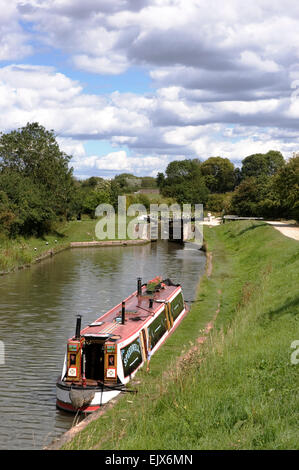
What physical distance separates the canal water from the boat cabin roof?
8.31 ft


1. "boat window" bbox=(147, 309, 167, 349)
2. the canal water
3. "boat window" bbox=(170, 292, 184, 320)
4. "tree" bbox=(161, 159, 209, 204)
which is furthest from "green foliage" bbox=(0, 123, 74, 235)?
"tree" bbox=(161, 159, 209, 204)

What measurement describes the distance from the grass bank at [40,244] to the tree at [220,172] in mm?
85085

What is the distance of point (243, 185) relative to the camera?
269 ft

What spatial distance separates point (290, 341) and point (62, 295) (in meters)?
21.9

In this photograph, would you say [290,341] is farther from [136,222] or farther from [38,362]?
[136,222]

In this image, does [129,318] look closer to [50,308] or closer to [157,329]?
[157,329]

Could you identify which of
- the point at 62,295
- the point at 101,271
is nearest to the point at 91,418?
the point at 62,295

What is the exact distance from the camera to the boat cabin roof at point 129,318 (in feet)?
60.7

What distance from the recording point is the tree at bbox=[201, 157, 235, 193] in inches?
6393

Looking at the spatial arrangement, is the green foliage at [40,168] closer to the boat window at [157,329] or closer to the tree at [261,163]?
the boat window at [157,329]

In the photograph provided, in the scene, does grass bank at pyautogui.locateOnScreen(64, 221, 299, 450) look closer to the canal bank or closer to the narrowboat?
the narrowboat

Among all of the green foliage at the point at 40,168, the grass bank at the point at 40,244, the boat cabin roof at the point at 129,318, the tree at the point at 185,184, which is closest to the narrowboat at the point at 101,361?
the boat cabin roof at the point at 129,318

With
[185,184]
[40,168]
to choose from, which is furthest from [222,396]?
[185,184]

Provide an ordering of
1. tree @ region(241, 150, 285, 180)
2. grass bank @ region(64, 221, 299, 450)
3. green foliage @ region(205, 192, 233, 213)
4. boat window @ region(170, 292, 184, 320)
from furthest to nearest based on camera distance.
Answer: tree @ region(241, 150, 285, 180) → green foliage @ region(205, 192, 233, 213) → boat window @ region(170, 292, 184, 320) → grass bank @ region(64, 221, 299, 450)
